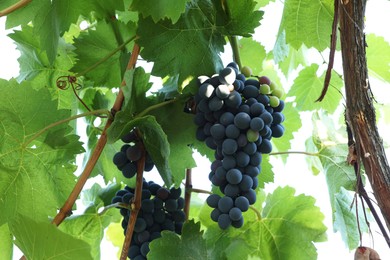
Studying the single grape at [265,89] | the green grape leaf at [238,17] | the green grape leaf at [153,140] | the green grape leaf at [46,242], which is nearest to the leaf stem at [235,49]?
the green grape leaf at [238,17]

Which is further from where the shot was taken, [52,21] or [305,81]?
[305,81]

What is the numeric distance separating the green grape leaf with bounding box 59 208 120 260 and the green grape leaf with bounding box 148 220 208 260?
29 cm

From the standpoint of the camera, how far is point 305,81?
1.71 metres

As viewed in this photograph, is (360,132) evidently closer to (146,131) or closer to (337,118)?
(146,131)

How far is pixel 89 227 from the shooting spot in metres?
1.38

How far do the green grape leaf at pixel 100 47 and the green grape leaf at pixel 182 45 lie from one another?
0.20 metres

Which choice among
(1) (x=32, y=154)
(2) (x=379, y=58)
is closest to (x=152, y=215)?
(1) (x=32, y=154)

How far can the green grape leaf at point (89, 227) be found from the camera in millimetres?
1347

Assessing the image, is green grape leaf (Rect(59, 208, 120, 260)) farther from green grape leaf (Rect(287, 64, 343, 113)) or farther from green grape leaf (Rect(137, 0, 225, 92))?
green grape leaf (Rect(287, 64, 343, 113))

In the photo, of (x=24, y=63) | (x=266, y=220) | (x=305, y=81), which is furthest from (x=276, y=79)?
(x=24, y=63)

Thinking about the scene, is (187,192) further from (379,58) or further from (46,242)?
(379,58)

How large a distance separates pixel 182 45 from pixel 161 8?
0.32 ft

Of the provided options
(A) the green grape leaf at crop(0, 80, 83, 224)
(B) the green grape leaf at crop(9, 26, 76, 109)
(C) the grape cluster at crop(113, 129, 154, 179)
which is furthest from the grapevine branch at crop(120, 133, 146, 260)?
(B) the green grape leaf at crop(9, 26, 76, 109)

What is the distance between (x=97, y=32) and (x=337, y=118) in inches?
33.6
